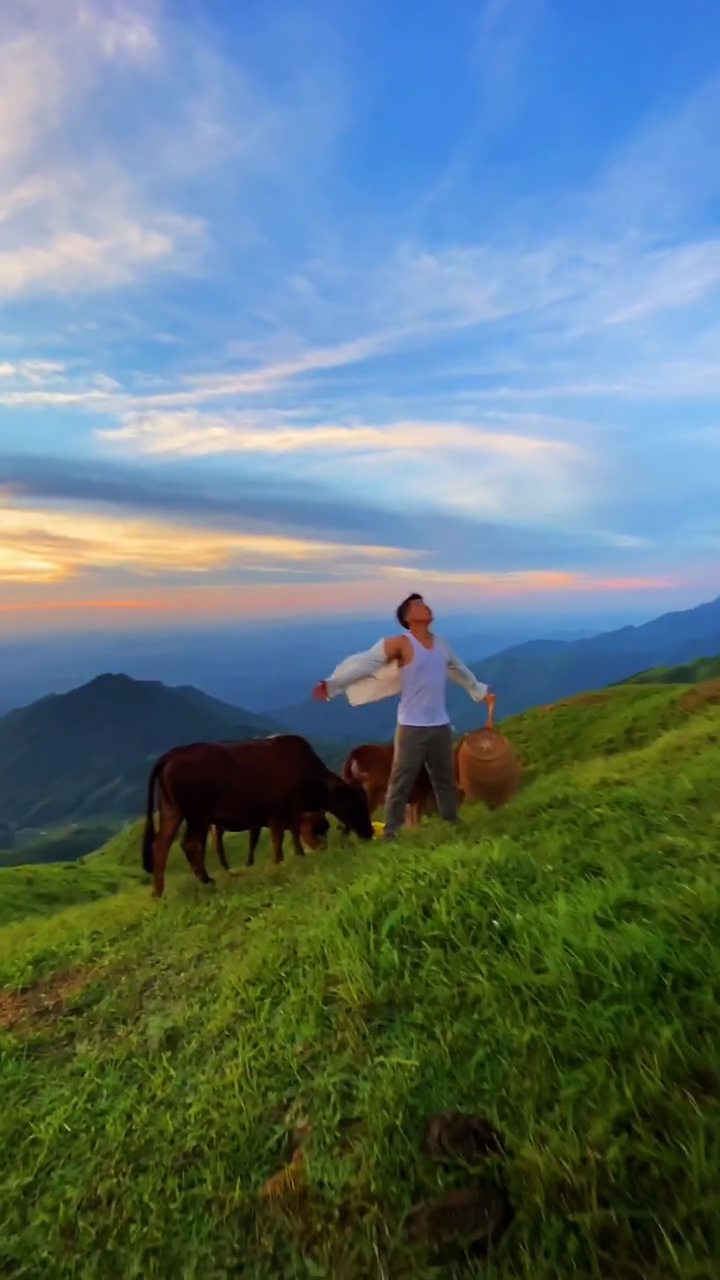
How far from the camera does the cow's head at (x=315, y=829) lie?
13.3 meters

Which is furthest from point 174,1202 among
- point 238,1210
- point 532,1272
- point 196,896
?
point 196,896

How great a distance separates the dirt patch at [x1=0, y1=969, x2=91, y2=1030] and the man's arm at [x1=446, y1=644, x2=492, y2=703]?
517 cm

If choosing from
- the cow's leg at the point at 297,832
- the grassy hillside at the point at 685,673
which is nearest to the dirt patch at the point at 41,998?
the cow's leg at the point at 297,832

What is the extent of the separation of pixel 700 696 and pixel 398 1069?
22465 mm

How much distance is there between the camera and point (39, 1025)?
6836mm

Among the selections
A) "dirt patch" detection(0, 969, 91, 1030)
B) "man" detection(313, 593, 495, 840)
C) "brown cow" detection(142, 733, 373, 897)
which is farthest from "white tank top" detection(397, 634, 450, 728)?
"dirt patch" detection(0, 969, 91, 1030)

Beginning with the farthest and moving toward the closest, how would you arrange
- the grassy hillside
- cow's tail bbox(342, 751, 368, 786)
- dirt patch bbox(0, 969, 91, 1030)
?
the grassy hillside < cow's tail bbox(342, 751, 368, 786) < dirt patch bbox(0, 969, 91, 1030)

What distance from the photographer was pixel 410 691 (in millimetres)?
9914

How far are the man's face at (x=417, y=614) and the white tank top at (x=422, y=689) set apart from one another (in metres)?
0.21

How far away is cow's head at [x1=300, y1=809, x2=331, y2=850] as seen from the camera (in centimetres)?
1327

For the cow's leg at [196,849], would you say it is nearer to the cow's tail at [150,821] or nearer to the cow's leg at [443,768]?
the cow's tail at [150,821]

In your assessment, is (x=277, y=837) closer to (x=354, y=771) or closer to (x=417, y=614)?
(x=417, y=614)

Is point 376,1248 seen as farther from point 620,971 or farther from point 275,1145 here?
point 620,971

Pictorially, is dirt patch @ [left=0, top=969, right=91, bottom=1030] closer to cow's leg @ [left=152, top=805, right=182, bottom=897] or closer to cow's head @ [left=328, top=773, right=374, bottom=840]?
cow's leg @ [left=152, top=805, right=182, bottom=897]
